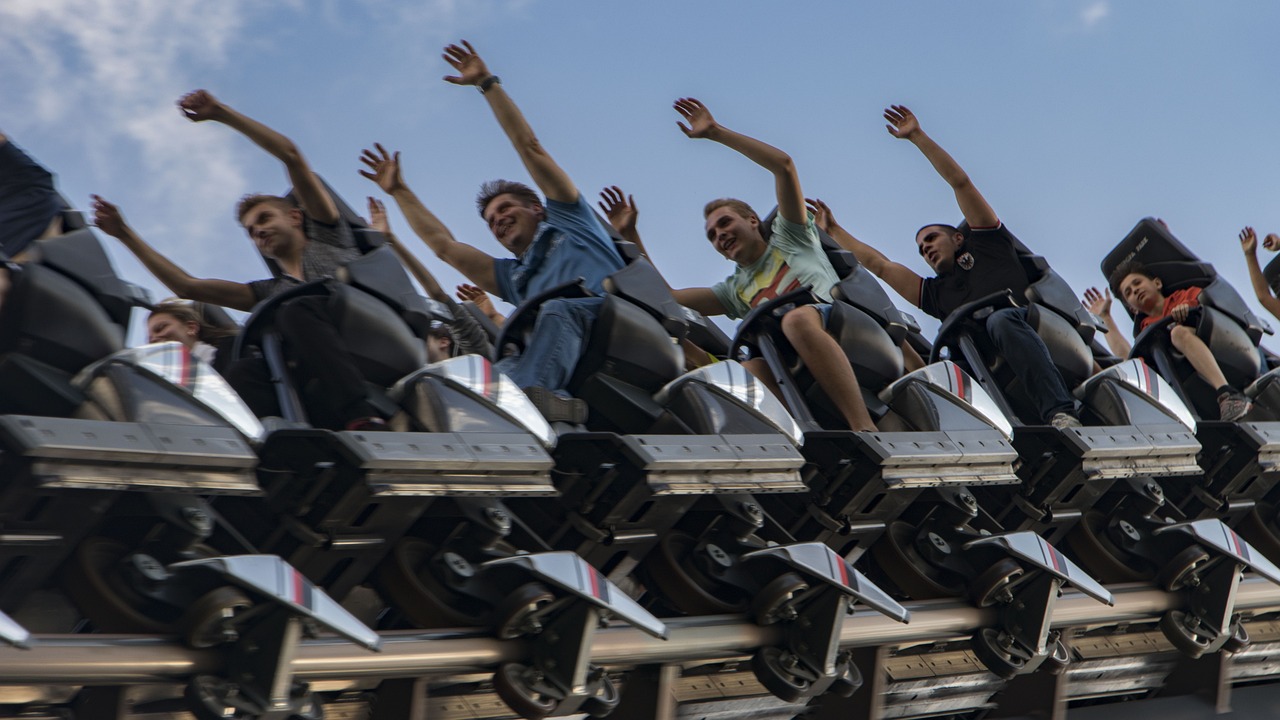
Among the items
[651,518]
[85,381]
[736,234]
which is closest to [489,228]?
[736,234]

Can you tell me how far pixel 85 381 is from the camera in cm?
295

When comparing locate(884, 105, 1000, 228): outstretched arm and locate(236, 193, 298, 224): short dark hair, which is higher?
locate(884, 105, 1000, 228): outstretched arm

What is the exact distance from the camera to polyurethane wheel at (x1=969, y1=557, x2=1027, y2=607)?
4.46 metres

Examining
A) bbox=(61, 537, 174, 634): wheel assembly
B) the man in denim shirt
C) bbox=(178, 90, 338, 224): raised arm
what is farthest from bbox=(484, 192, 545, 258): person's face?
bbox=(61, 537, 174, 634): wheel assembly

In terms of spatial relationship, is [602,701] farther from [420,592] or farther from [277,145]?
[277,145]

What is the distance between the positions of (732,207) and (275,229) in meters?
1.73

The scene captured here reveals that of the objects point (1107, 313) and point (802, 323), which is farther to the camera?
point (1107, 313)

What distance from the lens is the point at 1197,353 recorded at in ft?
19.9

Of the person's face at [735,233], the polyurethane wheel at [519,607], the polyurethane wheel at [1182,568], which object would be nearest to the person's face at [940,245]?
the person's face at [735,233]

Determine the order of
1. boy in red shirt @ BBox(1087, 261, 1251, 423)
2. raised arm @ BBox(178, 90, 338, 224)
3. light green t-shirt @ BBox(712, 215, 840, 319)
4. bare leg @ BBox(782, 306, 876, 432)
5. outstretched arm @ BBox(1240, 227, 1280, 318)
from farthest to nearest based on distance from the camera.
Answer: outstretched arm @ BBox(1240, 227, 1280, 318), boy in red shirt @ BBox(1087, 261, 1251, 423), light green t-shirt @ BBox(712, 215, 840, 319), bare leg @ BBox(782, 306, 876, 432), raised arm @ BBox(178, 90, 338, 224)

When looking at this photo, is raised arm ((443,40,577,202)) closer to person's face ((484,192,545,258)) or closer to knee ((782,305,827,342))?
person's face ((484,192,545,258))

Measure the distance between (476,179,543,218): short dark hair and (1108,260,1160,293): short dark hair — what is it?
128 inches

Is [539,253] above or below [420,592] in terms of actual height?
above

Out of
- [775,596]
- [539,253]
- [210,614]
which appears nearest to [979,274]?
[539,253]
